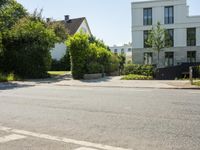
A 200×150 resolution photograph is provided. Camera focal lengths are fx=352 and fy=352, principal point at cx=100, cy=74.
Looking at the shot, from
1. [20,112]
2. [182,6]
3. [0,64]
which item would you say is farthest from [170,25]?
[20,112]

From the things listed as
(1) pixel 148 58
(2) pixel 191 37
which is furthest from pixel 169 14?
(1) pixel 148 58

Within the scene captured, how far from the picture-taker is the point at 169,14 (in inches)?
1853

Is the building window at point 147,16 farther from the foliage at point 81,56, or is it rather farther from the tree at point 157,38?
the foliage at point 81,56

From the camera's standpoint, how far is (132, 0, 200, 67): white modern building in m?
46.2

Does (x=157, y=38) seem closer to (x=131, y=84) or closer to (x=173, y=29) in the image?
(x=173, y=29)

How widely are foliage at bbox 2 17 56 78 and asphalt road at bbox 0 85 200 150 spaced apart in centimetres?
1826

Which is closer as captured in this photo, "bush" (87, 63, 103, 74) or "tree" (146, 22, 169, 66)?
"bush" (87, 63, 103, 74)

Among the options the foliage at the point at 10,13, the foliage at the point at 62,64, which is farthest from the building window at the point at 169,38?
the foliage at the point at 10,13

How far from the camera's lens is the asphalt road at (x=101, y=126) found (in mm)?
6961

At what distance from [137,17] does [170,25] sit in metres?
4.66

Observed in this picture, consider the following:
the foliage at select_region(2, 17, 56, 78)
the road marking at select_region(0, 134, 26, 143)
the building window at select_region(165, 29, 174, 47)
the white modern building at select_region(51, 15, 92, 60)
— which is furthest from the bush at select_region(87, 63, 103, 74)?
the road marking at select_region(0, 134, 26, 143)

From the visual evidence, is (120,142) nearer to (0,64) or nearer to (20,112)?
(20,112)

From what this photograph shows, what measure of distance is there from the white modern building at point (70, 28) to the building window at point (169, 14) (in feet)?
46.3

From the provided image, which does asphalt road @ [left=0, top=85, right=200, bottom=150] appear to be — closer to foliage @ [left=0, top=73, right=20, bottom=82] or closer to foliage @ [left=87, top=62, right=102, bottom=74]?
foliage @ [left=0, top=73, right=20, bottom=82]
